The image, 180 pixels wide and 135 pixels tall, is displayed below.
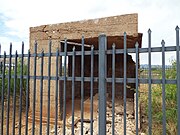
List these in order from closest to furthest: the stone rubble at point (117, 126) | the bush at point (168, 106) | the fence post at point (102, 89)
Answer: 1. the fence post at point (102, 89)
2. the bush at point (168, 106)
3. the stone rubble at point (117, 126)

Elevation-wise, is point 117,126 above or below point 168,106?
below

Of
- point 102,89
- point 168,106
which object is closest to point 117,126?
point 168,106

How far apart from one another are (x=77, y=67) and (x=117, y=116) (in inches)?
138

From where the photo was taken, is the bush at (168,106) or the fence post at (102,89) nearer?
the fence post at (102,89)

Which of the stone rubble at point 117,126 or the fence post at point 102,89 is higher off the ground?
the fence post at point 102,89

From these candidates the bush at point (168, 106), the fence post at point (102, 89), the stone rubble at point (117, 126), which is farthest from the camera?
the stone rubble at point (117, 126)

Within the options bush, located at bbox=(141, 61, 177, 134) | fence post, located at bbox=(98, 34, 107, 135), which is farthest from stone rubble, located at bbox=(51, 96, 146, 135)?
fence post, located at bbox=(98, 34, 107, 135)

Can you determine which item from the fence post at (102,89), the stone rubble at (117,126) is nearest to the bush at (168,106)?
the stone rubble at (117,126)

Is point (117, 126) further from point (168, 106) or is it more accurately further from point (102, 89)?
point (102, 89)

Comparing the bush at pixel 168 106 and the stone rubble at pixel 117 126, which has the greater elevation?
the bush at pixel 168 106

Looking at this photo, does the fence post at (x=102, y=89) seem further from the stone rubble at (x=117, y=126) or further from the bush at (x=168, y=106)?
the stone rubble at (x=117, y=126)

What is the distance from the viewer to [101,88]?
2689 mm

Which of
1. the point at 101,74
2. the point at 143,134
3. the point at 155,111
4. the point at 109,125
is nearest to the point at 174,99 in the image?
the point at 155,111

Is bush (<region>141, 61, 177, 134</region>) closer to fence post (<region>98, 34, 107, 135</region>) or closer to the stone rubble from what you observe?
the stone rubble
